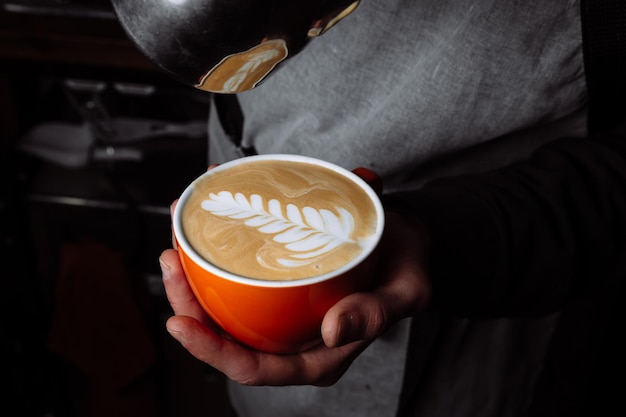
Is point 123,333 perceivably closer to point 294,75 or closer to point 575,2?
point 294,75

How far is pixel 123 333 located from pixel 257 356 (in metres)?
1.02

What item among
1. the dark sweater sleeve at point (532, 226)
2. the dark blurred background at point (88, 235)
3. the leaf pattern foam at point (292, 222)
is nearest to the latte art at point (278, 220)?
the leaf pattern foam at point (292, 222)

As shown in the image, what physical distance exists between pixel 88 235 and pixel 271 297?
3.88 ft

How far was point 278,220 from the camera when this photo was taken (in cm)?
53

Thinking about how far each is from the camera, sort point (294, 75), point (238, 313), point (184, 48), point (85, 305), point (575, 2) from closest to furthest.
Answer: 1. point (184, 48)
2. point (238, 313)
3. point (575, 2)
4. point (294, 75)
5. point (85, 305)

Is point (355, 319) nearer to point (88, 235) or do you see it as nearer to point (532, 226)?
point (532, 226)

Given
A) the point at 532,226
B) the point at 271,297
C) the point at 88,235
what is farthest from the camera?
the point at 88,235

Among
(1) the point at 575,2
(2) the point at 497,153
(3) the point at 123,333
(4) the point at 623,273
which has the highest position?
(1) the point at 575,2

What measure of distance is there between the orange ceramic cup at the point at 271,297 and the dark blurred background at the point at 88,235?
96 centimetres

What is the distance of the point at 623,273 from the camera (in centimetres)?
76

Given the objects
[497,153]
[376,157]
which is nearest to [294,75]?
[376,157]

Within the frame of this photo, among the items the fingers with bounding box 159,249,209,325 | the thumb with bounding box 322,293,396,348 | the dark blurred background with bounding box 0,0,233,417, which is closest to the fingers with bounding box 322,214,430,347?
the thumb with bounding box 322,293,396,348

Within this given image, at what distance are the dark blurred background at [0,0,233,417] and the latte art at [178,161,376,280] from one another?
0.88 m

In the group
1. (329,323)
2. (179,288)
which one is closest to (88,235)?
(179,288)
